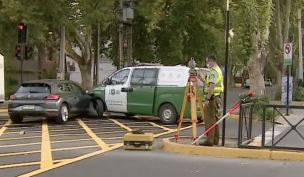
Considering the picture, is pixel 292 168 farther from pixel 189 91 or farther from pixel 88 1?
pixel 88 1

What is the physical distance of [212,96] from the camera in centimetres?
1073

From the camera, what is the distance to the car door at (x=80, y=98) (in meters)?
17.4

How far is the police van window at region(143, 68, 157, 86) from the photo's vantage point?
55.5ft

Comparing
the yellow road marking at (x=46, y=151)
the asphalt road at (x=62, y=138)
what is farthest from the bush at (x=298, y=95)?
the yellow road marking at (x=46, y=151)

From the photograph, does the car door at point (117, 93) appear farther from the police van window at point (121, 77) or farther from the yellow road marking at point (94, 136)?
the yellow road marking at point (94, 136)

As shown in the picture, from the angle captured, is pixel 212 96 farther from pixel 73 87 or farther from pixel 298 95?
pixel 298 95

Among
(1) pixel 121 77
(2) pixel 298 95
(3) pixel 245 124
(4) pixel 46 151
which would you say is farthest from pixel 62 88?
(2) pixel 298 95

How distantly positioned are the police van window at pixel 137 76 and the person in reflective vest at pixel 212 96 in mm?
6470

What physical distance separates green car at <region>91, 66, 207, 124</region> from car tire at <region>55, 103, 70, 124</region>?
71.9 inches

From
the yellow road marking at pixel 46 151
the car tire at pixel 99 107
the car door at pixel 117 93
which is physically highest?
the car door at pixel 117 93

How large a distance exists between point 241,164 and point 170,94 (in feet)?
23.7

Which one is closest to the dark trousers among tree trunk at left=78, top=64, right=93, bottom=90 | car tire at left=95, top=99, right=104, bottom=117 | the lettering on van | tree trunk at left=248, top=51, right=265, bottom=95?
the lettering on van

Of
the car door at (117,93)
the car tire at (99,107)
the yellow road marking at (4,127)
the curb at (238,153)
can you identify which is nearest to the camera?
the curb at (238,153)

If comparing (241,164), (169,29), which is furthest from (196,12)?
(241,164)
